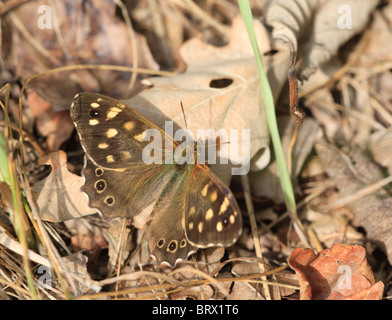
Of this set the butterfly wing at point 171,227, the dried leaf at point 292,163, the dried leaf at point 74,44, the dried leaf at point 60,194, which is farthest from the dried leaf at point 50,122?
the dried leaf at point 292,163

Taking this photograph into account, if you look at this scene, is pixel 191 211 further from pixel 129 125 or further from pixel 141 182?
pixel 129 125

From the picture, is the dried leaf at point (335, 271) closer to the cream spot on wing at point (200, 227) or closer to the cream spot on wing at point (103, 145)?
the cream spot on wing at point (200, 227)

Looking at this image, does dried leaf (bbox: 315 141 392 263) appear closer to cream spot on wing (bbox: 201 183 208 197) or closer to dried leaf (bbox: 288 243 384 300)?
dried leaf (bbox: 288 243 384 300)

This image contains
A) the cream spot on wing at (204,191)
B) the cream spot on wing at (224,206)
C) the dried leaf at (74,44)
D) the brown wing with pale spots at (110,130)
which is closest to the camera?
the cream spot on wing at (224,206)

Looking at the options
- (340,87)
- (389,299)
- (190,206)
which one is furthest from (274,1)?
(389,299)

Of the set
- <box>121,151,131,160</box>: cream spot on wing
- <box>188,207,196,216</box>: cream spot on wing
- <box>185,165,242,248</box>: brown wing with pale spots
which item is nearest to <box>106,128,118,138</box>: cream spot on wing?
<box>121,151,131,160</box>: cream spot on wing
